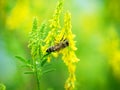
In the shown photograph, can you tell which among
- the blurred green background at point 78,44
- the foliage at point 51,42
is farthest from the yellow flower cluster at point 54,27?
the blurred green background at point 78,44

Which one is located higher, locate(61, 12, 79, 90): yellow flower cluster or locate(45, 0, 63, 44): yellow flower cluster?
locate(45, 0, 63, 44): yellow flower cluster

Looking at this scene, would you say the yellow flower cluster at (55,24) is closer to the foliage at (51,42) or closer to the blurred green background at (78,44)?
the foliage at (51,42)

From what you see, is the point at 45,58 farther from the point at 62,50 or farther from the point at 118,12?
the point at 118,12

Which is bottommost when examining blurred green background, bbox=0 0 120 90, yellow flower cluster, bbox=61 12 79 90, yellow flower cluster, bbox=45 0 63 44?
yellow flower cluster, bbox=61 12 79 90

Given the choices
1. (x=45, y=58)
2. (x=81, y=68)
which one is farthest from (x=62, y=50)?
(x=81, y=68)

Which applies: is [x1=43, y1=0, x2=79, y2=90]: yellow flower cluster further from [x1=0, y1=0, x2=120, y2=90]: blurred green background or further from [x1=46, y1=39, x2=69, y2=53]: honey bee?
[x1=0, y1=0, x2=120, y2=90]: blurred green background

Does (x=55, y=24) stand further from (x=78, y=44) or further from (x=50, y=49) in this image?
(x=78, y=44)

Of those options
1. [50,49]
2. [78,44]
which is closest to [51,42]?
[50,49]

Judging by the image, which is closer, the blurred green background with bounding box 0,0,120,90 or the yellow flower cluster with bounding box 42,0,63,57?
the yellow flower cluster with bounding box 42,0,63,57

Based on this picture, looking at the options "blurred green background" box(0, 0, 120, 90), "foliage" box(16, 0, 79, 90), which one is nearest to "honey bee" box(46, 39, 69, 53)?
"foliage" box(16, 0, 79, 90)
